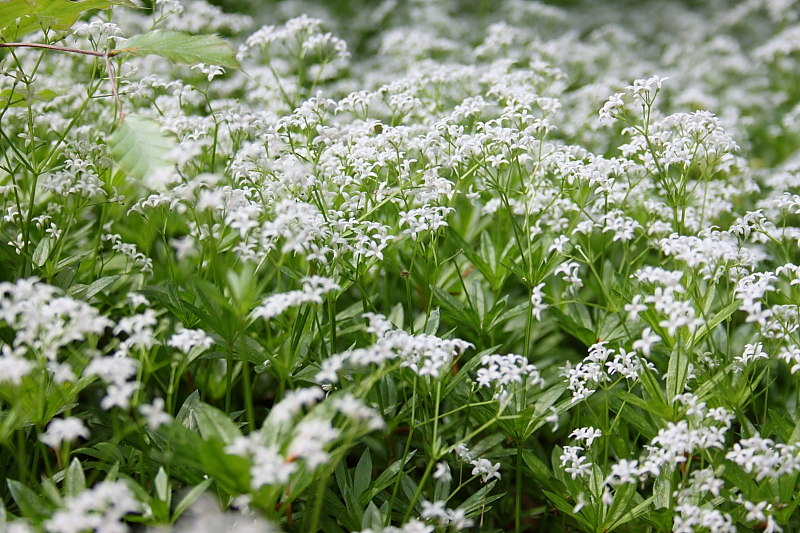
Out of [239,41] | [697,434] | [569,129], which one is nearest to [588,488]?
[697,434]


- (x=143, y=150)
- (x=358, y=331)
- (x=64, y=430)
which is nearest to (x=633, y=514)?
(x=358, y=331)

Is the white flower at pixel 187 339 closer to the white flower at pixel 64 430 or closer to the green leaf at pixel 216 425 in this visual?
the green leaf at pixel 216 425

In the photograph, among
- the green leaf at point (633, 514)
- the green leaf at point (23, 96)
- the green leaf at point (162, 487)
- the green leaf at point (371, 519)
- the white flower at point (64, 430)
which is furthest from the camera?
the green leaf at point (23, 96)

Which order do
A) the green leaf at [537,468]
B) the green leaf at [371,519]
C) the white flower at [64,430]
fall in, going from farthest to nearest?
the green leaf at [537,468]
the green leaf at [371,519]
the white flower at [64,430]

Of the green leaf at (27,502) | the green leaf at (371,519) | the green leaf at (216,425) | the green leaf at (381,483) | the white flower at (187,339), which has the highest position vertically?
the white flower at (187,339)

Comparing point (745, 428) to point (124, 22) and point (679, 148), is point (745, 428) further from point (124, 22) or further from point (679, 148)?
point (124, 22)

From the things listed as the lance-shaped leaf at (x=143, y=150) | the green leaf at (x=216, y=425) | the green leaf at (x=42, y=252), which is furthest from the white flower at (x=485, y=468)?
the green leaf at (x=42, y=252)
